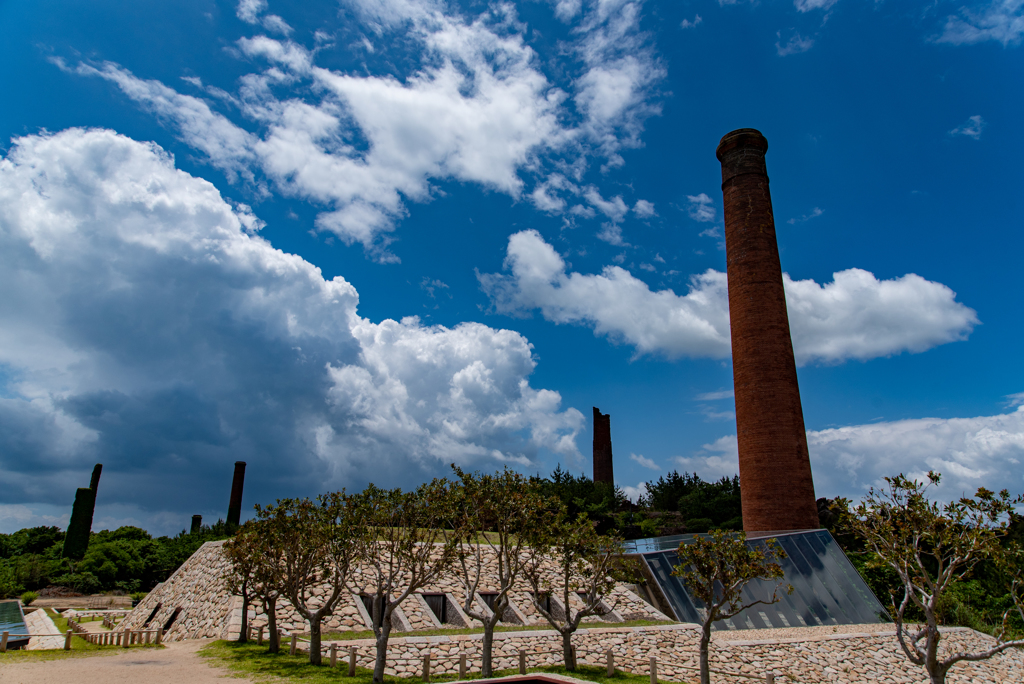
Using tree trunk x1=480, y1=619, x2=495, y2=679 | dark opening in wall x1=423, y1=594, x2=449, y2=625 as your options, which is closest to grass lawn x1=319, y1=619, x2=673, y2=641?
dark opening in wall x1=423, y1=594, x2=449, y2=625

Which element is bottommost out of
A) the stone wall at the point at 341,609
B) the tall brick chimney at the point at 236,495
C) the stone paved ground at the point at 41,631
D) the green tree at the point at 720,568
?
the stone paved ground at the point at 41,631

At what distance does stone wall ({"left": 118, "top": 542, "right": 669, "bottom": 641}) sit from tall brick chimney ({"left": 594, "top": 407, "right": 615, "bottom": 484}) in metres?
22.9

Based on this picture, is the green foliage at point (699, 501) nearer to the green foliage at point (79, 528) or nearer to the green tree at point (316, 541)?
the green tree at point (316, 541)

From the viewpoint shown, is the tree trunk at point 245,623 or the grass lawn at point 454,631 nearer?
Answer: the grass lawn at point 454,631

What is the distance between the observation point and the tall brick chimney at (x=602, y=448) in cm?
4794

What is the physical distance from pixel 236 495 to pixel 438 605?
30940 mm

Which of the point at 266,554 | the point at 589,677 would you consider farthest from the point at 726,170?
the point at 266,554

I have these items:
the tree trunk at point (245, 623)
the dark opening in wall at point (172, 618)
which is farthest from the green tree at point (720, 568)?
the dark opening in wall at point (172, 618)

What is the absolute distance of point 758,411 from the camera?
93.6ft

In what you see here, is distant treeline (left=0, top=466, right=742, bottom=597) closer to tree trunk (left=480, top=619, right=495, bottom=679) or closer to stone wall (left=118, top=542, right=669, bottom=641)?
stone wall (left=118, top=542, right=669, bottom=641)

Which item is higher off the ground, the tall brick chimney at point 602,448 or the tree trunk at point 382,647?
the tall brick chimney at point 602,448

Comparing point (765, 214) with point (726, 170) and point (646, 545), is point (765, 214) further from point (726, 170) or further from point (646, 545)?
point (646, 545)

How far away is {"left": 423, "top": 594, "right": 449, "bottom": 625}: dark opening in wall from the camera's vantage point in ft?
74.2

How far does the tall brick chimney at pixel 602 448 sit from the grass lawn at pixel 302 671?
31193mm
